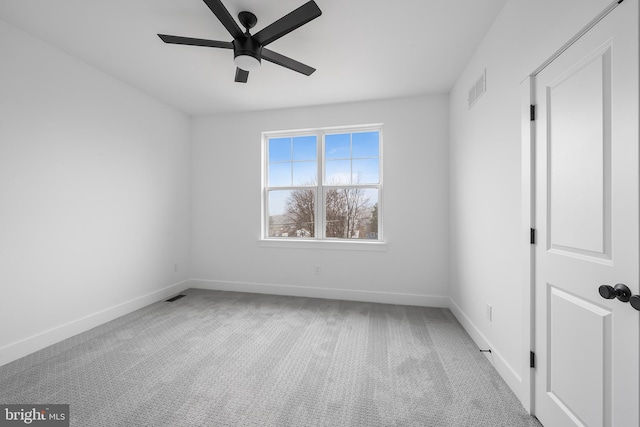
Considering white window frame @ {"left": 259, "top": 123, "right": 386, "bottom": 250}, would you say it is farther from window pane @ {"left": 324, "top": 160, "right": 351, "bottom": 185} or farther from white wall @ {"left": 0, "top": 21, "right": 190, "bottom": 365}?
white wall @ {"left": 0, "top": 21, "right": 190, "bottom": 365}

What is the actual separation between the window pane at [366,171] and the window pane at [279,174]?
1.00m

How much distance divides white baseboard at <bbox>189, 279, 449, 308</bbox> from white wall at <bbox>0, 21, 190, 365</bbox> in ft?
2.24

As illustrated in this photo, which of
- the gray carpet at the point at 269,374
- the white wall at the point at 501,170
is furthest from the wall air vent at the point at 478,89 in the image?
the gray carpet at the point at 269,374

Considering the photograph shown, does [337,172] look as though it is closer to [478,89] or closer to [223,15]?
[478,89]

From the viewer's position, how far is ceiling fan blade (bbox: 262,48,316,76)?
6.82ft

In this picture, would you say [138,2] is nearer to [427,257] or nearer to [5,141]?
[5,141]

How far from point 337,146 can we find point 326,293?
2125 millimetres

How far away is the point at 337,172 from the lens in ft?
12.5

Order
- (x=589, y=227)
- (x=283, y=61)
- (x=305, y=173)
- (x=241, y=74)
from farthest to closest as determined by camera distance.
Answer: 1. (x=305, y=173)
2. (x=241, y=74)
3. (x=283, y=61)
4. (x=589, y=227)

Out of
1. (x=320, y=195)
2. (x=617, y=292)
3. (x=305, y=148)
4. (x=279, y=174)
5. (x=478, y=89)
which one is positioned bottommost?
(x=617, y=292)

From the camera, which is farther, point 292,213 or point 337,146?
point 292,213

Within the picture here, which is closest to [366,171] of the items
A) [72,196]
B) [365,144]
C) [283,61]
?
[365,144]

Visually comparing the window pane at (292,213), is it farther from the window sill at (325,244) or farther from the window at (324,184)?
the window sill at (325,244)

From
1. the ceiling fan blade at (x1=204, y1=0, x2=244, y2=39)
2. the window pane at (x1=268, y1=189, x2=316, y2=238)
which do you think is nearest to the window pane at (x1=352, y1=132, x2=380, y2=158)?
the window pane at (x1=268, y1=189, x2=316, y2=238)
